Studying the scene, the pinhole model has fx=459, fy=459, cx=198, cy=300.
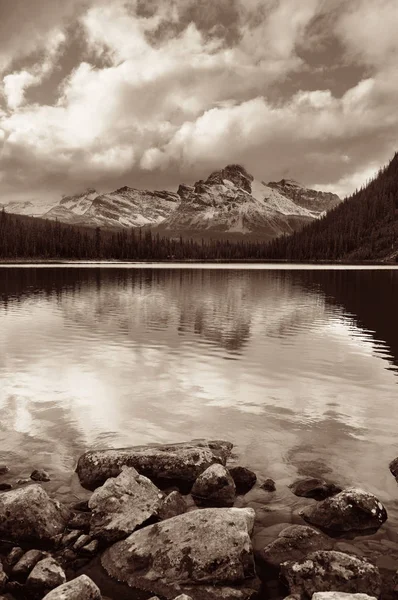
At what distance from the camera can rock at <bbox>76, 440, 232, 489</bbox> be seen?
45.2 feet

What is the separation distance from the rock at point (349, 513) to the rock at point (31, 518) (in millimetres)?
6255

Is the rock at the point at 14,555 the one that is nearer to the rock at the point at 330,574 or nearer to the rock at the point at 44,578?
the rock at the point at 44,578

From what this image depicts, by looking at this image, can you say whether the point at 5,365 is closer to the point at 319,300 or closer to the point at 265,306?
the point at 265,306

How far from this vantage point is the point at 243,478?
539 inches

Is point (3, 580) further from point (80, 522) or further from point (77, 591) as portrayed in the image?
point (80, 522)

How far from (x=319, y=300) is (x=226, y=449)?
186 feet

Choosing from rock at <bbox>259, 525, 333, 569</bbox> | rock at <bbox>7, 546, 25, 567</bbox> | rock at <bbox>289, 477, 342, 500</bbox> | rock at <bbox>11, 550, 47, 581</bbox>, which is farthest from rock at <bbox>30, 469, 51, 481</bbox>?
rock at <bbox>289, 477, 342, 500</bbox>

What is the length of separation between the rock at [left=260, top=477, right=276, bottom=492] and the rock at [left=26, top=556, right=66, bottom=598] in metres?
6.22

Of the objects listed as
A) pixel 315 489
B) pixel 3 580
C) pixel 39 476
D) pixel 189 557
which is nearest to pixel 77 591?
pixel 3 580

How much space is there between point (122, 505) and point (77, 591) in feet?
10.7

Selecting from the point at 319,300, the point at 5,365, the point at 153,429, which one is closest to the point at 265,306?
the point at 319,300

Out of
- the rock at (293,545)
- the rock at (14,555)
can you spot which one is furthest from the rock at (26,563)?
the rock at (293,545)

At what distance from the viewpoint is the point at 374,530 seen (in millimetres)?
11328

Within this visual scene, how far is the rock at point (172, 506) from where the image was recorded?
11695mm
